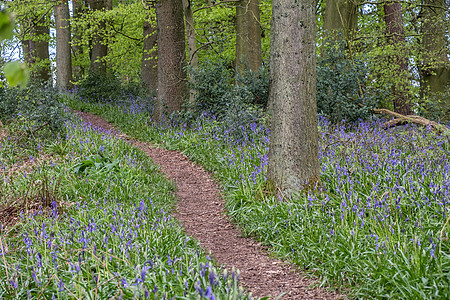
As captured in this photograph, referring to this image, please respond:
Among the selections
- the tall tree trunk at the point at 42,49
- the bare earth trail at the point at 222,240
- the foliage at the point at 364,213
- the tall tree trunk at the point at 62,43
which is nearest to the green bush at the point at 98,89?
the tall tree trunk at the point at 62,43

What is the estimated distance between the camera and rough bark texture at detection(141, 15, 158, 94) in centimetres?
1655

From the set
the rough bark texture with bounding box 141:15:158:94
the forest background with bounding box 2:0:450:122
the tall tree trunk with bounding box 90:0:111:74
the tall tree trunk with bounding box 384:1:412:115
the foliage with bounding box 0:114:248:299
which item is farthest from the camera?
the tall tree trunk with bounding box 90:0:111:74

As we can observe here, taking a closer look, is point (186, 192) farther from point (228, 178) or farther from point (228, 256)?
point (228, 256)

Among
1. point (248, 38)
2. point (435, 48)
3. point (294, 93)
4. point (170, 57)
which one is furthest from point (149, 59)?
point (294, 93)

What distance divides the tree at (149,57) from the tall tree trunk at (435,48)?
9.64 meters

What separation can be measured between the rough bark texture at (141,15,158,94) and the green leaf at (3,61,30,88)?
15.2 meters

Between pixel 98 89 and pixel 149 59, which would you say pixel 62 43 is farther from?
pixel 149 59

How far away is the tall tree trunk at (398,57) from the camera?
1188 centimetres

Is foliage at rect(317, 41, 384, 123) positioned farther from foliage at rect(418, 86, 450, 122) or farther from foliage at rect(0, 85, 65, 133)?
foliage at rect(0, 85, 65, 133)

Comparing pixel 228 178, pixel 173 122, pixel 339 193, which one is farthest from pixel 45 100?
pixel 339 193

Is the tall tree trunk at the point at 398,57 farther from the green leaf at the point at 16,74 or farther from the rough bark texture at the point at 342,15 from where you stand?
the green leaf at the point at 16,74

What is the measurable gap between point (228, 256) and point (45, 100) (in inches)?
261

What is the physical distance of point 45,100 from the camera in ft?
30.7

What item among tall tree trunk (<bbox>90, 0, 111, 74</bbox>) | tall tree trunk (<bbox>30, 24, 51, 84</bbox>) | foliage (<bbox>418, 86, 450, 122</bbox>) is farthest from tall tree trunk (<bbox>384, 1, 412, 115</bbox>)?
tall tree trunk (<bbox>30, 24, 51, 84</bbox>)
